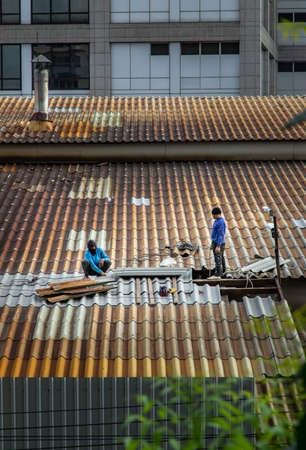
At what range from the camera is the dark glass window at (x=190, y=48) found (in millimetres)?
42531

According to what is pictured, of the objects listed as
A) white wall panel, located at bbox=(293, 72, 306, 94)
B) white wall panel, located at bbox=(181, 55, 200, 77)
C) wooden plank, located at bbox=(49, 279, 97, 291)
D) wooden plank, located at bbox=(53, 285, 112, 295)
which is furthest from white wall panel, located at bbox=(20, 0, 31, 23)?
wooden plank, located at bbox=(53, 285, 112, 295)

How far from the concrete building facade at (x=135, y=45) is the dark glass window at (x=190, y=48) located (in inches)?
1.6

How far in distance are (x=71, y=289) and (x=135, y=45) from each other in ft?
94.5

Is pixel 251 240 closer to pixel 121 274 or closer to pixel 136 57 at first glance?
pixel 121 274

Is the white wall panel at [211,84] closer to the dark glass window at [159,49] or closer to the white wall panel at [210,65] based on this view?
the white wall panel at [210,65]

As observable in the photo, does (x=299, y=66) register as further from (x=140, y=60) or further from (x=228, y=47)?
(x=140, y=60)

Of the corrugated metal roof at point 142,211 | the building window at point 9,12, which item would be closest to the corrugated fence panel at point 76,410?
the corrugated metal roof at point 142,211

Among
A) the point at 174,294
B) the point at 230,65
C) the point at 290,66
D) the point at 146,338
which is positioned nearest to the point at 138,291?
the point at 174,294

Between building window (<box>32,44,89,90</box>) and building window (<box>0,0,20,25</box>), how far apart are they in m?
1.48

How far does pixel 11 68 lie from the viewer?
43.3 metres

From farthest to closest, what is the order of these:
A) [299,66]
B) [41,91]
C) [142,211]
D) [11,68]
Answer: [299,66] → [11,68] → [41,91] → [142,211]

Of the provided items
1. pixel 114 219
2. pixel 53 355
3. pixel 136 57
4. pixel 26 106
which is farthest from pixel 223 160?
pixel 136 57

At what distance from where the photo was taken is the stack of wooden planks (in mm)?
14938

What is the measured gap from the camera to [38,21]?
141ft
